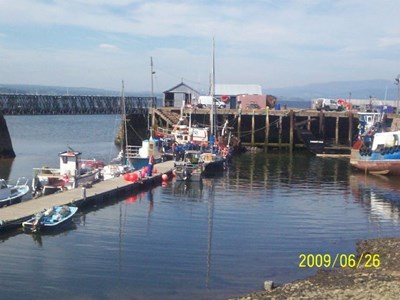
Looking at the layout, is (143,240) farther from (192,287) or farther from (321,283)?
(321,283)

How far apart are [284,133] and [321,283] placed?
47923mm

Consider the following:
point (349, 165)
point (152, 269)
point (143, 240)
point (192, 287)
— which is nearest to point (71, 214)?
point (143, 240)

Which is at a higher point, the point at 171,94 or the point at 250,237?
the point at 171,94

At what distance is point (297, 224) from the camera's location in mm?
26125

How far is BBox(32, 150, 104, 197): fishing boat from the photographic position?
3116 centimetres

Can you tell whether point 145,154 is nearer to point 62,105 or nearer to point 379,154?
point 379,154

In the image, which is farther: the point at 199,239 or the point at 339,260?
the point at 199,239

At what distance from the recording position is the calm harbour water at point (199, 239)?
17.2 m

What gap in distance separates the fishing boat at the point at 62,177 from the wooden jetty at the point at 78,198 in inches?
37.6

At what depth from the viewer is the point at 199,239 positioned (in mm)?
22906

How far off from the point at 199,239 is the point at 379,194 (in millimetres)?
16340

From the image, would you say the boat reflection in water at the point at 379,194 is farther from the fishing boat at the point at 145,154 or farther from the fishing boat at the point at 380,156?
the fishing boat at the point at 145,154

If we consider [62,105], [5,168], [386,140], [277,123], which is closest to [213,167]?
[386,140]

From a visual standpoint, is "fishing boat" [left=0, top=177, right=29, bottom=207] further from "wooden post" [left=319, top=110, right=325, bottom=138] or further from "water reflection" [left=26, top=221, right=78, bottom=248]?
"wooden post" [left=319, top=110, right=325, bottom=138]
